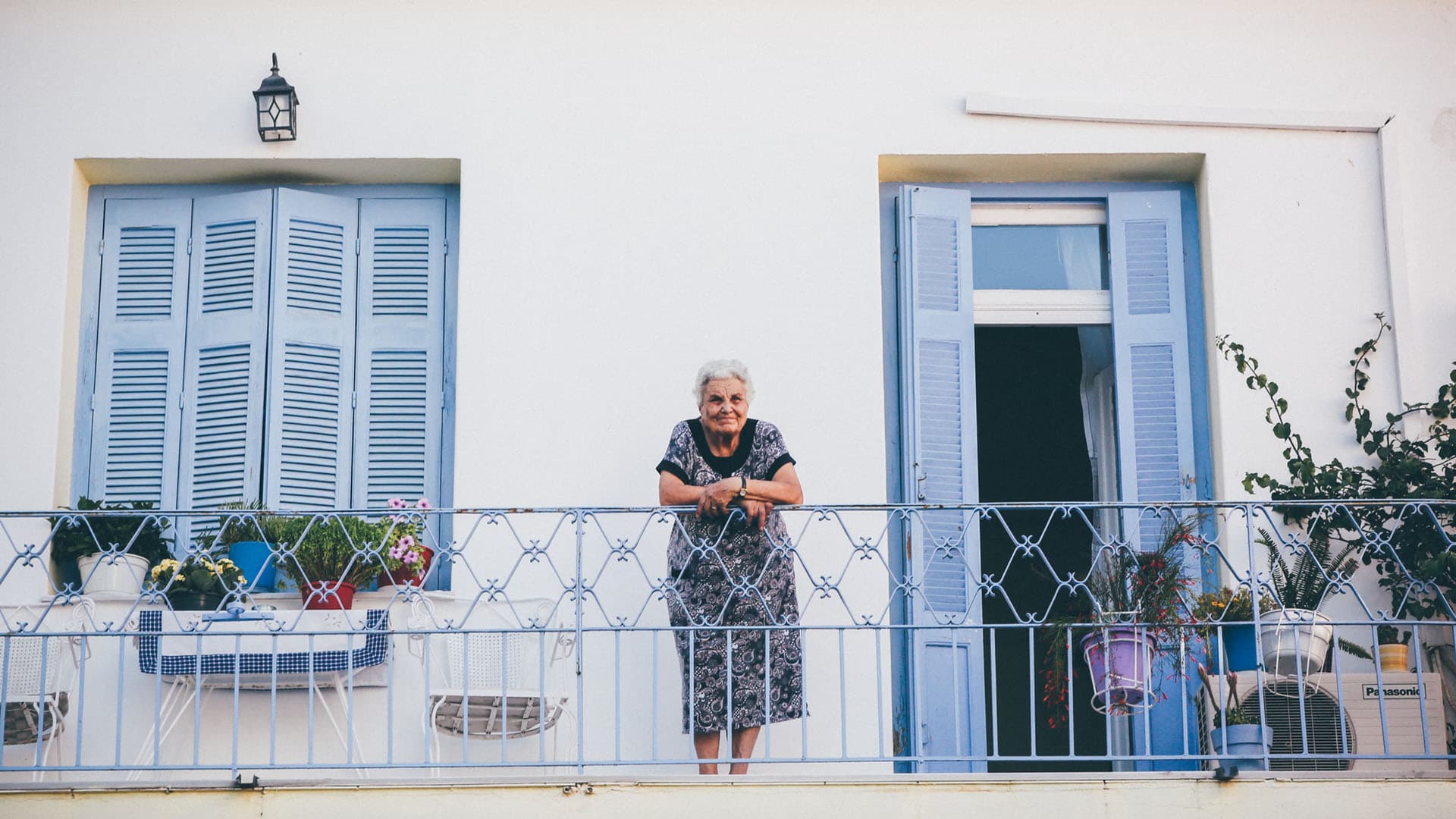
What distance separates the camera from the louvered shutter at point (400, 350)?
823 centimetres

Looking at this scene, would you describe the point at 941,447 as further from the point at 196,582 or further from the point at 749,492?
the point at 196,582

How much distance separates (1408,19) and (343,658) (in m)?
5.30

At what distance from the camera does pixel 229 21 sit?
8445 millimetres

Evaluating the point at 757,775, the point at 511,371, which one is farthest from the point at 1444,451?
the point at 511,371

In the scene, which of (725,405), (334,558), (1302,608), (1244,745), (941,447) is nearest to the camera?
(1244,745)

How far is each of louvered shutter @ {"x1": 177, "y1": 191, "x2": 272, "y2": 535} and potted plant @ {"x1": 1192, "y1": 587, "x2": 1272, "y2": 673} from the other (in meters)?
3.90

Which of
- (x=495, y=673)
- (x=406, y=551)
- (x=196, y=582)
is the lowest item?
(x=495, y=673)

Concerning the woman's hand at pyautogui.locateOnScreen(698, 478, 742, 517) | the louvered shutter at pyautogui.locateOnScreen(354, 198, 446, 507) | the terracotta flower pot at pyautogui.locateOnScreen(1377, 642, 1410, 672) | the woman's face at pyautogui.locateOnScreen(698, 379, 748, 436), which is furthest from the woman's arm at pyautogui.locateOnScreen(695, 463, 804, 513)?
the terracotta flower pot at pyautogui.locateOnScreen(1377, 642, 1410, 672)

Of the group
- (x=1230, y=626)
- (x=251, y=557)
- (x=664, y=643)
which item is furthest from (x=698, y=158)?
(x=1230, y=626)

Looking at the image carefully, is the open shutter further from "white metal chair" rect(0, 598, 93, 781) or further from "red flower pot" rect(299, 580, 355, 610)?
"white metal chair" rect(0, 598, 93, 781)

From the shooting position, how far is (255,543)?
7844 millimetres

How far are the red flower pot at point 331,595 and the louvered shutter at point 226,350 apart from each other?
2.17 ft

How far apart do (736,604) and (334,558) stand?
5.64ft

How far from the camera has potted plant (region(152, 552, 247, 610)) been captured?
7.54 m
